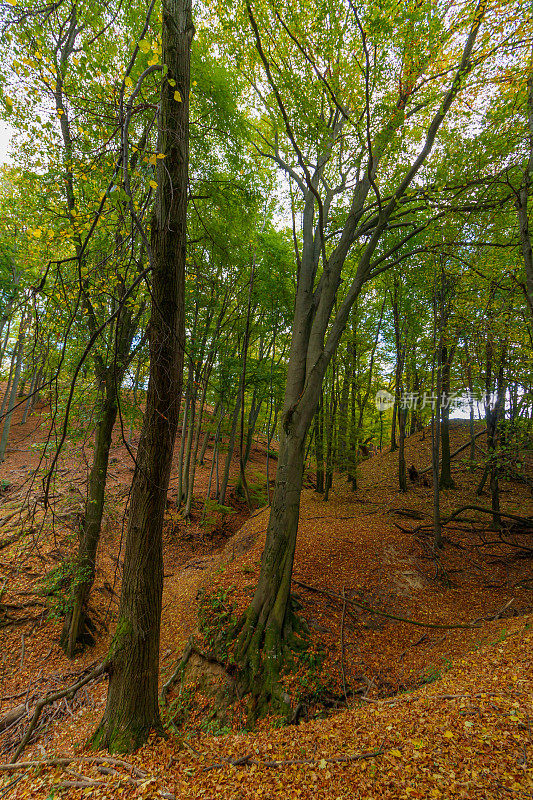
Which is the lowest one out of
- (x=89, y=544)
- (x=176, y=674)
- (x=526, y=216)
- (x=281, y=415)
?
(x=176, y=674)

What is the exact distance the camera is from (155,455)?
2.76 m

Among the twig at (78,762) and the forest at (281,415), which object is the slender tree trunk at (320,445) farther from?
the twig at (78,762)

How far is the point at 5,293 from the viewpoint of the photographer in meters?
13.3

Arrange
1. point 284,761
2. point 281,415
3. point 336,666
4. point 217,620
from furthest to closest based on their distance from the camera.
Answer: point 281,415
point 217,620
point 336,666
point 284,761

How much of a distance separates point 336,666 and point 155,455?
12.7ft

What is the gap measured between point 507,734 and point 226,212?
709 cm

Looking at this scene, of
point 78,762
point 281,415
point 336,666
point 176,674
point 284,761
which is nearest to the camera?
point 78,762

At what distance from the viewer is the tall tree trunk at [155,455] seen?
2.70 m

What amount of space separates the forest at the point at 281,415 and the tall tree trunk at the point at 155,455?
0.02 meters

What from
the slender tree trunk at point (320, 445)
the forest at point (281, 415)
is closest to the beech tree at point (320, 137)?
the forest at point (281, 415)

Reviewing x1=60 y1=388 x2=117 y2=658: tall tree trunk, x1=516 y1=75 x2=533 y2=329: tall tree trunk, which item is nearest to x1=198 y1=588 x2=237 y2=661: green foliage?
x1=60 y1=388 x2=117 y2=658: tall tree trunk

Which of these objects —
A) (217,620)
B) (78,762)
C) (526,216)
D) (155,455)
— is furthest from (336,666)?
(526,216)

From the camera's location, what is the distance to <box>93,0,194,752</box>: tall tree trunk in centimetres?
270

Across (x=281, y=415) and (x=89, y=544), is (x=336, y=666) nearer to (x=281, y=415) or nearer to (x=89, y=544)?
(x=281, y=415)
